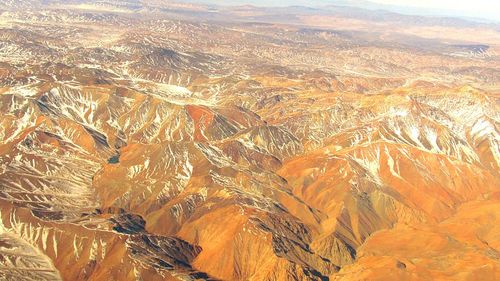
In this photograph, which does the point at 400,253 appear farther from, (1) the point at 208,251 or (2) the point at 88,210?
(2) the point at 88,210

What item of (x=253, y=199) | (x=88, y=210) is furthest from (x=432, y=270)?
(x=88, y=210)

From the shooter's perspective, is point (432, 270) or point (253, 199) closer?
point (432, 270)

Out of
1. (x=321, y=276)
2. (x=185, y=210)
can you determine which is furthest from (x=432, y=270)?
(x=185, y=210)

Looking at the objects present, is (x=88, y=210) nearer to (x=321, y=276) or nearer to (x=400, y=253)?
(x=321, y=276)

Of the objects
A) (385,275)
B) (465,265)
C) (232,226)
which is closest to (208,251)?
(232,226)

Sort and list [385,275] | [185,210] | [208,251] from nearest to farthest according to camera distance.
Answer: [385,275], [208,251], [185,210]

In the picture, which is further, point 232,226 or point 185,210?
point 185,210

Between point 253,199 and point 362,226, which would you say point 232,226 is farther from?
point 362,226

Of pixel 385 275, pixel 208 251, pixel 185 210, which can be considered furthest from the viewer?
pixel 185 210
